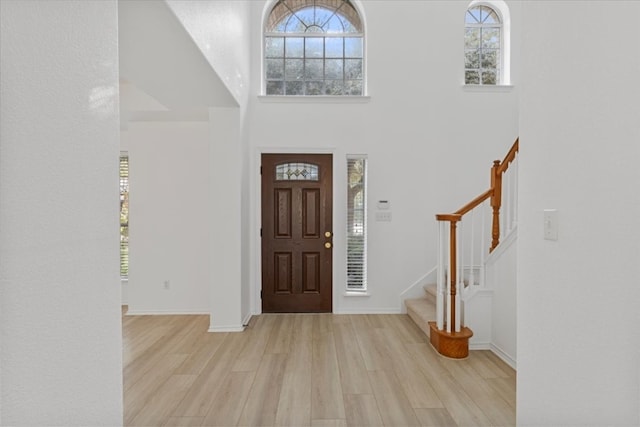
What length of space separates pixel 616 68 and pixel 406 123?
12.1 ft

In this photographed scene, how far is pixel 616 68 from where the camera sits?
3.55ft

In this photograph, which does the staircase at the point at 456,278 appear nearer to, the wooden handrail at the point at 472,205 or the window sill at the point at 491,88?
the wooden handrail at the point at 472,205

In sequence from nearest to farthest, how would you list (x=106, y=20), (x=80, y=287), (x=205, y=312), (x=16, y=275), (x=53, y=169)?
(x=16, y=275) → (x=53, y=169) → (x=80, y=287) → (x=106, y=20) → (x=205, y=312)

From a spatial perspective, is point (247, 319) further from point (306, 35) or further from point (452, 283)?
point (306, 35)

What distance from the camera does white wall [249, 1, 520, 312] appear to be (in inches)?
184

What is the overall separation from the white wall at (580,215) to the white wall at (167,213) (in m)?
3.89

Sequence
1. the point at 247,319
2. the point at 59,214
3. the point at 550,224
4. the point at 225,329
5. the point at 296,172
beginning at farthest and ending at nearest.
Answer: the point at 296,172 < the point at 247,319 < the point at 225,329 < the point at 550,224 < the point at 59,214

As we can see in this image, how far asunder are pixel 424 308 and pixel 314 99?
2.88 meters

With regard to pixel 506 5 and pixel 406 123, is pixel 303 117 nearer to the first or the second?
pixel 406 123

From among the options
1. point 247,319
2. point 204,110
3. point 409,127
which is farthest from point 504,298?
point 204,110

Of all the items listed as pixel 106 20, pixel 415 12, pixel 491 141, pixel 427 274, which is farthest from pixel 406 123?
pixel 106 20

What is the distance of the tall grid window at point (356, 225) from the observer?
4770 millimetres

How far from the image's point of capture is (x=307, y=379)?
A: 2746 millimetres

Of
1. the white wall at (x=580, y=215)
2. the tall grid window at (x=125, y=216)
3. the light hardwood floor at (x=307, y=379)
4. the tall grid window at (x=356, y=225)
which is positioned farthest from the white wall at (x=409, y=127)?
the white wall at (x=580, y=215)
